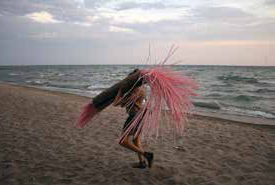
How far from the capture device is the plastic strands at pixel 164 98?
2900mm

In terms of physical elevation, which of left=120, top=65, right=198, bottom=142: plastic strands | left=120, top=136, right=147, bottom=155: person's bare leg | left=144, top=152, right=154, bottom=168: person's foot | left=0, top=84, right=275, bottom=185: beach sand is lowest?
left=0, top=84, right=275, bottom=185: beach sand

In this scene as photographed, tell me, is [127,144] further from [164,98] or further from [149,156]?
[164,98]

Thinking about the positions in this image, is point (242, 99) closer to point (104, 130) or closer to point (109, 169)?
point (104, 130)

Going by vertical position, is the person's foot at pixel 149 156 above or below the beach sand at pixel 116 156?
above

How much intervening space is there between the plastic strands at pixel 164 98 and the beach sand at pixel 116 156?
A: 980mm

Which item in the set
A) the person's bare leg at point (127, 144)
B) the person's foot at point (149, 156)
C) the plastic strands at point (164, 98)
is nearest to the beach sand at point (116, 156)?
the person's foot at point (149, 156)

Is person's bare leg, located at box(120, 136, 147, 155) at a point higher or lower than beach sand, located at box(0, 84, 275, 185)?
higher

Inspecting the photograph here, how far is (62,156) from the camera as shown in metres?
4.23

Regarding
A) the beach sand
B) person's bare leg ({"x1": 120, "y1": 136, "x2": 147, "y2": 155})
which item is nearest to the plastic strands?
person's bare leg ({"x1": 120, "y1": 136, "x2": 147, "y2": 155})

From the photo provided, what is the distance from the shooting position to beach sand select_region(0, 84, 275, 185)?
11.4 ft

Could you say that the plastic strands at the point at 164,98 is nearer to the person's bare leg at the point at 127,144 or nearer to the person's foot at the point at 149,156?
the person's bare leg at the point at 127,144

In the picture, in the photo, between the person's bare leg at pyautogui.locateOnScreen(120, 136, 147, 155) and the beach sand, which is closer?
the person's bare leg at pyautogui.locateOnScreen(120, 136, 147, 155)

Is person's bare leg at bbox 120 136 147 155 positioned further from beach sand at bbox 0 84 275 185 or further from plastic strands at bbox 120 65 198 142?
beach sand at bbox 0 84 275 185

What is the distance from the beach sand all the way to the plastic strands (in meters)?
0.98
